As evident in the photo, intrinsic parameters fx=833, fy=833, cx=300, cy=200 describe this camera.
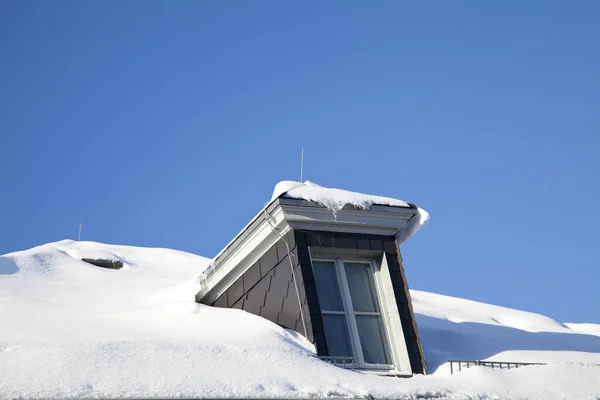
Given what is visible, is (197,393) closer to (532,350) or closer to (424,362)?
(424,362)

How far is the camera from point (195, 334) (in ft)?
23.3

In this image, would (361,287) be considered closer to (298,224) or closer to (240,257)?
(298,224)

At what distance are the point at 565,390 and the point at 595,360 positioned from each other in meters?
1.63

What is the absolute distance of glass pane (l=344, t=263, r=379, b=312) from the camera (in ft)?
25.4

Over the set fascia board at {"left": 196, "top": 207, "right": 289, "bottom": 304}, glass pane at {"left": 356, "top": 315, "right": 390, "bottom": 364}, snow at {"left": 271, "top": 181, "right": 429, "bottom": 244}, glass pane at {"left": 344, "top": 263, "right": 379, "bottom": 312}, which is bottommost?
glass pane at {"left": 356, "top": 315, "right": 390, "bottom": 364}

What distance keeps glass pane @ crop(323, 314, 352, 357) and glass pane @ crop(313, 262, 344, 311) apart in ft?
0.32

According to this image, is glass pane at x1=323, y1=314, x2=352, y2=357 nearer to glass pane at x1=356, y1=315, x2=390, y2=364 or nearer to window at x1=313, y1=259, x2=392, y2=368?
window at x1=313, y1=259, x2=392, y2=368

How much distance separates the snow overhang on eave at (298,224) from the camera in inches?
299

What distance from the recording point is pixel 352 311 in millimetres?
7594

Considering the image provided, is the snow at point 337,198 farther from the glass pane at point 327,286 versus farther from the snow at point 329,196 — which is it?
the glass pane at point 327,286

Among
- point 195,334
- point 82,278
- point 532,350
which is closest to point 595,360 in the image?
point 532,350

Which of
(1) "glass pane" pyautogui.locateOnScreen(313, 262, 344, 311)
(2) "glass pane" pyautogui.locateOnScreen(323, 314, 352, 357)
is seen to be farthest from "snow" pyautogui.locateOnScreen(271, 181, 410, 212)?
(2) "glass pane" pyautogui.locateOnScreen(323, 314, 352, 357)

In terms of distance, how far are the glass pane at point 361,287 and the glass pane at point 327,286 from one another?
6.2 inches

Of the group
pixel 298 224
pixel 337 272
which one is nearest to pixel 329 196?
pixel 298 224
